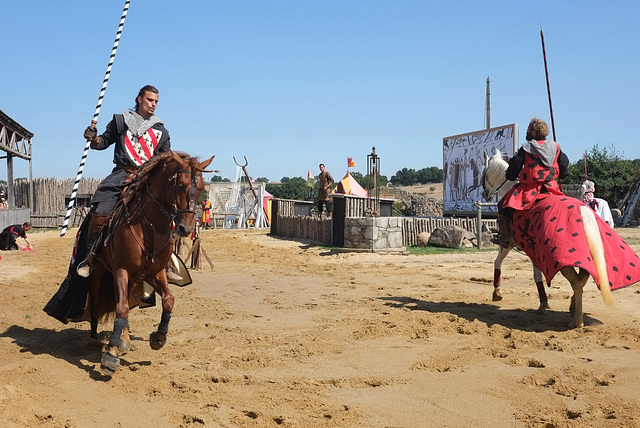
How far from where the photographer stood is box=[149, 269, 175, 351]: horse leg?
5.41 meters

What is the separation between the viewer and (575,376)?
477cm

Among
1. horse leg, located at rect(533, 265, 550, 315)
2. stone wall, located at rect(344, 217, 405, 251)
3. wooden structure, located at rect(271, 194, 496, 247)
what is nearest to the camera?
horse leg, located at rect(533, 265, 550, 315)

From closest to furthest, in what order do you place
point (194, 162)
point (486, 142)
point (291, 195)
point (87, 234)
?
point (194, 162)
point (87, 234)
point (486, 142)
point (291, 195)

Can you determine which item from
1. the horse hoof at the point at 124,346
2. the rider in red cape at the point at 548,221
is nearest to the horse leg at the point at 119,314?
the horse hoof at the point at 124,346

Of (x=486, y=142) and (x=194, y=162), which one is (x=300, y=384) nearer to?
(x=194, y=162)

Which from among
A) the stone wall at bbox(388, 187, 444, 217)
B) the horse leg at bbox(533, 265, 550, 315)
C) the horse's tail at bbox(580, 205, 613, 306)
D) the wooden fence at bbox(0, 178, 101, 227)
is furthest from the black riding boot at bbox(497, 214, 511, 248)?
the wooden fence at bbox(0, 178, 101, 227)

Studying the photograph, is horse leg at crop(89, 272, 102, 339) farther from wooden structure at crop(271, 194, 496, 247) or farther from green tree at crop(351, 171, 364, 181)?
green tree at crop(351, 171, 364, 181)

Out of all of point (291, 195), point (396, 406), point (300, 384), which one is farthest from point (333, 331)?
point (291, 195)

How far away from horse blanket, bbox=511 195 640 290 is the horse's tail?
4cm

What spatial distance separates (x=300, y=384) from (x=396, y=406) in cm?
84

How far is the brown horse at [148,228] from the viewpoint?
16.2 feet

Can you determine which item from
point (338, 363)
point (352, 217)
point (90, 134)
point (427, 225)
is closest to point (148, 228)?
point (90, 134)

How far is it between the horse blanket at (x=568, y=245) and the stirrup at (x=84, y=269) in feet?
15.2

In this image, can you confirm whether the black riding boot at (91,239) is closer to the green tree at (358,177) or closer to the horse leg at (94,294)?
the horse leg at (94,294)
